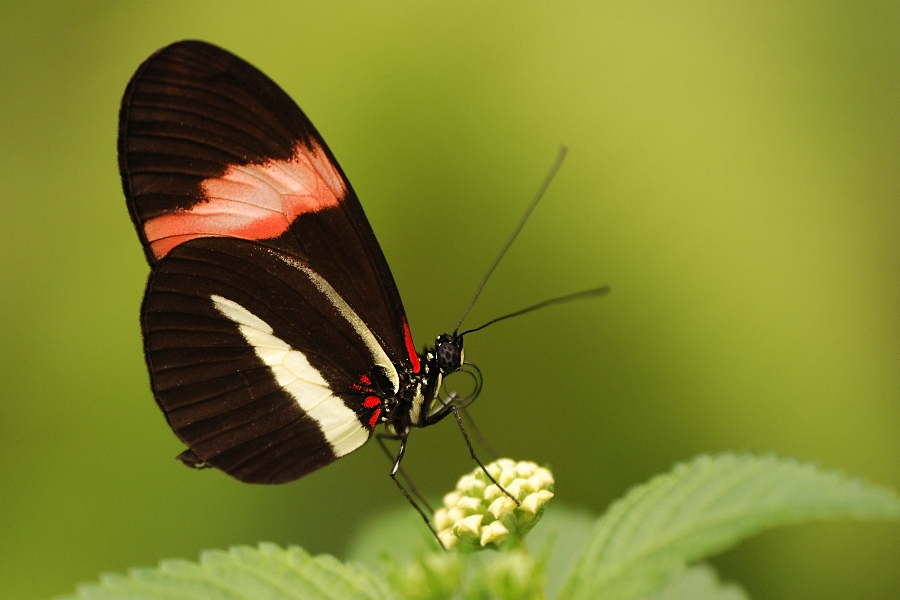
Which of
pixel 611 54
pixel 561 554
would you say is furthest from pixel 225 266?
pixel 611 54

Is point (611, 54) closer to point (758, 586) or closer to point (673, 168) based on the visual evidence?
point (673, 168)

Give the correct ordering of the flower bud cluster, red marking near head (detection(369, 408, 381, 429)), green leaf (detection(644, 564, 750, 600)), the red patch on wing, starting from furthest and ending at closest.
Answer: red marking near head (detection(369, 408, 381, 429)) < the red patch on wing < green leaf (detection(644, 564, 750, 600)) < the flower bud cluster

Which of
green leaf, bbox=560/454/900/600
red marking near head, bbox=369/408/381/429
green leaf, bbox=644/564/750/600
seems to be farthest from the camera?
red marking near head, bbox=369/408/381/429

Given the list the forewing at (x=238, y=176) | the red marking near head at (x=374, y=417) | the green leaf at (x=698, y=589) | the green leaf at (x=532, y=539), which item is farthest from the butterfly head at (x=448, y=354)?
the green leaf at (x=698, y=589)

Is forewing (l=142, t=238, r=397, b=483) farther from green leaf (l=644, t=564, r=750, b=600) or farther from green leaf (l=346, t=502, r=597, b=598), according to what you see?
green leaf (l=644, t=564, r=750, b=600)

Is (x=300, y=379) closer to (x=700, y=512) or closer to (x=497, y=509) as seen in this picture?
(x=497, y=509)

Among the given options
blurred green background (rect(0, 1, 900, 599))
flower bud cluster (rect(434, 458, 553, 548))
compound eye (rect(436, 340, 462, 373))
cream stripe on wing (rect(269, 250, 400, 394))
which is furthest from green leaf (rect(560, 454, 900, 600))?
blurred green background (rect(0, 1, 900, 599))

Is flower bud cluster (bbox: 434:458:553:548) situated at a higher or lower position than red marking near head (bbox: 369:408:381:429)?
lower

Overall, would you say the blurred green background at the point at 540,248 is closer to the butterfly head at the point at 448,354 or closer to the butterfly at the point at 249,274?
the butterfly head at the point at 448,354
